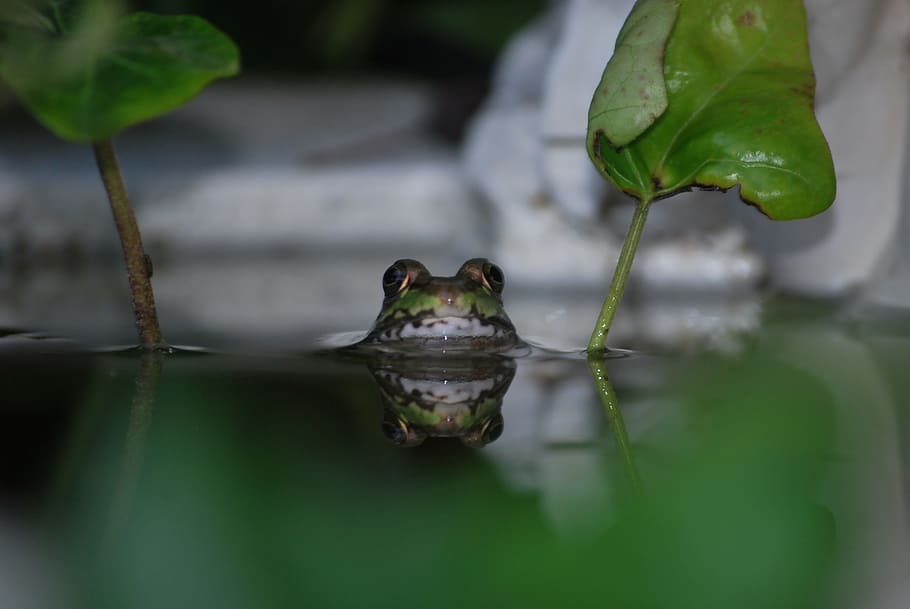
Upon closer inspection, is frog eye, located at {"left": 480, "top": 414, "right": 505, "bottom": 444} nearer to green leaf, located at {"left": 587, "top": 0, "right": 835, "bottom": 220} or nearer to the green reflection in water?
the green reflection in water

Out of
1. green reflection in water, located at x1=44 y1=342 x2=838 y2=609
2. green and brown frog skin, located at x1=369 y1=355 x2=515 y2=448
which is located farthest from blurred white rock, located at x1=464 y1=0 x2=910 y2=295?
green reflection in water, located at x1=44 y1=342 x2=838 y2=609

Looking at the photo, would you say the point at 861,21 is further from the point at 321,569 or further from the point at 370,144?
the point at 370,144

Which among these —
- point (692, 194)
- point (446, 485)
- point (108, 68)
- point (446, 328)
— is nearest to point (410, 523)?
point (446, 485)

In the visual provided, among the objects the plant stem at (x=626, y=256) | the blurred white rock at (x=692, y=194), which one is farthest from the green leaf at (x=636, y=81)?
the blurred white rock at (x=692, y=194)

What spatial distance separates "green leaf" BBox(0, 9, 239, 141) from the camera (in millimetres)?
785

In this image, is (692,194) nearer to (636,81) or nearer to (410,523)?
(636,81)

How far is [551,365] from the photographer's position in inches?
47.4

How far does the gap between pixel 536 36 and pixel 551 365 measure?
5.36ft

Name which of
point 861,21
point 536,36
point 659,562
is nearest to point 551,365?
point 659,562

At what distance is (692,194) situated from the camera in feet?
6.75

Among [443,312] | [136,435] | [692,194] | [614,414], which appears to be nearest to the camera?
[136,435]

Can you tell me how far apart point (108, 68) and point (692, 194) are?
145cm

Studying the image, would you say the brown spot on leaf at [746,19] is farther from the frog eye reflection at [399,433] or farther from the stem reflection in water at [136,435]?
the stem reflection in water at [136,435]

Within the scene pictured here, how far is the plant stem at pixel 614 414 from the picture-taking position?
2.37ft
